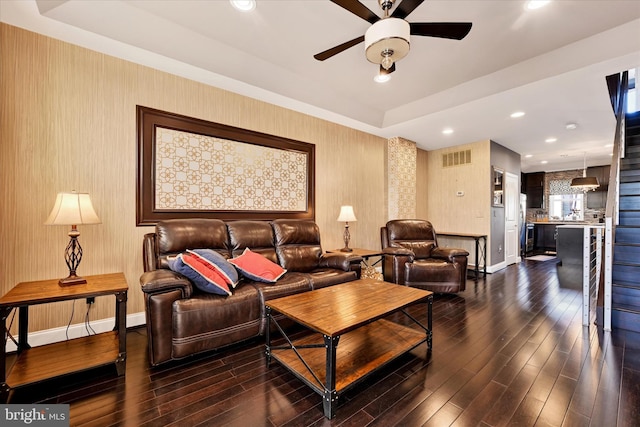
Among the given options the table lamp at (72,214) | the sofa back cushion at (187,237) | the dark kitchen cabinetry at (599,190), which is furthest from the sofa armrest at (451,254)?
the dark kitchen cabinetry at (599,190)

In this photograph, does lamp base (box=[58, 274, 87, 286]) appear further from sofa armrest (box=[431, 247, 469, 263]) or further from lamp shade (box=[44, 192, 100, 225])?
sofa armrest (box=[431, 247, 469, 263])

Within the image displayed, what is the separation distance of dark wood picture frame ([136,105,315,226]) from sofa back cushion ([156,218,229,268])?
0.85 ft

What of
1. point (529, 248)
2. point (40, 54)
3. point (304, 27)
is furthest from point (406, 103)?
point (529, 248)

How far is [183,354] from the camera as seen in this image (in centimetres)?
204

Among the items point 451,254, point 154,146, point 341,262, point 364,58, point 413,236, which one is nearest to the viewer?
point 154,146

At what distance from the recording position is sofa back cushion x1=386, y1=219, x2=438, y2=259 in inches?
171

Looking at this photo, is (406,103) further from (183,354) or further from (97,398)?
(97,398)

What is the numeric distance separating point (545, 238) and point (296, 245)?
8520 mm

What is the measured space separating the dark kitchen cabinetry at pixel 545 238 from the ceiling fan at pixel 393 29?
8573mm

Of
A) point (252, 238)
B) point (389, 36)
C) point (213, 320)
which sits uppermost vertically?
point (389, 36)

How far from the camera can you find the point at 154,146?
280cm

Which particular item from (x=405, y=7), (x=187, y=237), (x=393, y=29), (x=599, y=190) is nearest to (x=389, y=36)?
(x=393, y=29)

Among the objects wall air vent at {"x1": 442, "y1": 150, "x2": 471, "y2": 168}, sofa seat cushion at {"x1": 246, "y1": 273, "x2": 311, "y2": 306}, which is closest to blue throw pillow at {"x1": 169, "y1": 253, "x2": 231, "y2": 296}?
sofa seat cushion at {"x1": 246, "y1": 273, "x2": 311, "y2": 306}

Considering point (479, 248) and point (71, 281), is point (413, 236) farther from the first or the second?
point (71, 281)
